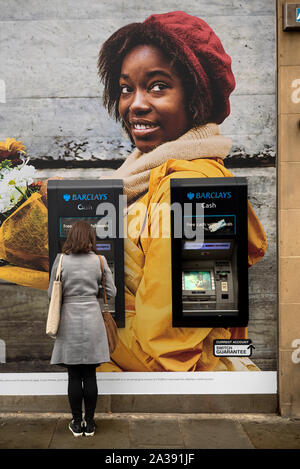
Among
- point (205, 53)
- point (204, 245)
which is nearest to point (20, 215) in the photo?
point (204, 245)

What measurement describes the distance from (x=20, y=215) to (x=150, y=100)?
5.89 ft

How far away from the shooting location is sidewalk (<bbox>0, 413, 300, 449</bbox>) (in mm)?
4257

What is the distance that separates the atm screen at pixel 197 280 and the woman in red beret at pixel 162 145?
0.63 ft

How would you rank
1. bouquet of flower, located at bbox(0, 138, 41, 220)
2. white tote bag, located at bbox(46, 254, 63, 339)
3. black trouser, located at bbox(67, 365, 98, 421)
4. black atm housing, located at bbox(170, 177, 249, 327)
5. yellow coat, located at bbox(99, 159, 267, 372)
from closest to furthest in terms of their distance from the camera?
1. white tote bag, located at bbox(46, 254, 63, 339)
2. black trouser, located at bbox(67, 365, 98, 421)
3. black atm housing, located at bbox(170, 177, 249, 327)
4. yellow coat, located at bbox(99, 159, 267, 372)
5. bouquet of flower, located at bbox(0, 138, 41, 220)

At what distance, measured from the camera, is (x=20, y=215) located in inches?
201

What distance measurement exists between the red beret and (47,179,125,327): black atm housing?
4.40 feet

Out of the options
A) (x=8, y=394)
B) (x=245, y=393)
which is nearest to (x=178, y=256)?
(x=245, y=393)

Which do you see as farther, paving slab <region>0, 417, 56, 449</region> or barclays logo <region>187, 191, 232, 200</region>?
barclays logo <region>187, 191, 232, 200</region>

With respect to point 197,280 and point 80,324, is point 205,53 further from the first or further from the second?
point 80,324

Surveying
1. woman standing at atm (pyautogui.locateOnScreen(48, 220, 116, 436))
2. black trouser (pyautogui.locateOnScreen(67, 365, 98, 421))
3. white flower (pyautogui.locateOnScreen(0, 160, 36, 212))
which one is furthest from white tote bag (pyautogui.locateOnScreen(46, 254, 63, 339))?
white flower (pyautogui.locateOnScreen(0, 160, 36, 212))

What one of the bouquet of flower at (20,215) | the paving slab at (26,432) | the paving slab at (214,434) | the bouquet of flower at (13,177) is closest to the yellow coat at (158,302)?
the paving slab at (214,434)

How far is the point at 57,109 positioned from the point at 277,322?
10.3ft

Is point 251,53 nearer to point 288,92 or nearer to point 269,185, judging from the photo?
point 288,92

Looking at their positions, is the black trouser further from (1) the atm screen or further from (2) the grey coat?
(1) the atm screen
